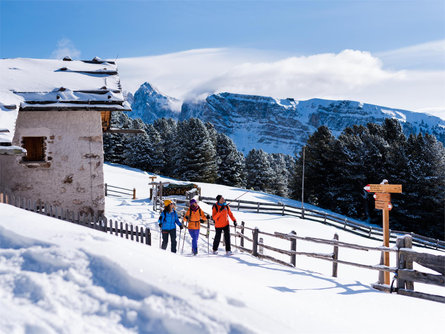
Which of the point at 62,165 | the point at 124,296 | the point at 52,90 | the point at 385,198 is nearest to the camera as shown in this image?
the point at 124,296

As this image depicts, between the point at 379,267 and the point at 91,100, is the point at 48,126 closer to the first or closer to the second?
the point at 91,100

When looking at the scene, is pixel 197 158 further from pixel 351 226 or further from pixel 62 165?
pixel 62 165

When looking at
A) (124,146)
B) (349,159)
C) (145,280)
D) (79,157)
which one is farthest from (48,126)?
(124,146)

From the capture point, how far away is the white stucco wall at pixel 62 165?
407 inches

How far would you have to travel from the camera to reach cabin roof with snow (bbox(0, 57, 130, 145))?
31.6 feet

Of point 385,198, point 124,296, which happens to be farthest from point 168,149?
point 124,296

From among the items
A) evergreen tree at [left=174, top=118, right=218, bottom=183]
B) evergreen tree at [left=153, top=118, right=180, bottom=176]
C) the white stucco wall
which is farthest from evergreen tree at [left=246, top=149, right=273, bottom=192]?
the white stucco wall

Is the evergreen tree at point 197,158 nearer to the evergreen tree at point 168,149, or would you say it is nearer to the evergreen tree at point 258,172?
the evergreen tree at point 168,149

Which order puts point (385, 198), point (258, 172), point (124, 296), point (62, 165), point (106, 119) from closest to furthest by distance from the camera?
point (124, 296) → point (385, 198) → point (62, 165) → point (106, 119) → point (258, 172)

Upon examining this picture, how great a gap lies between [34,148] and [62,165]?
3.25 feet

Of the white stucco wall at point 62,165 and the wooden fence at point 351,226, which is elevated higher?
the white stucco wall at point 62,165

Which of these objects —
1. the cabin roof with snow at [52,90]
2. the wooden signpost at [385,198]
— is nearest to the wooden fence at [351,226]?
the cabin roof with snow at [52,90]

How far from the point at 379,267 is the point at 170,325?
5.55 metres

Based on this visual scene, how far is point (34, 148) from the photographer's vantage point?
10664 mm
